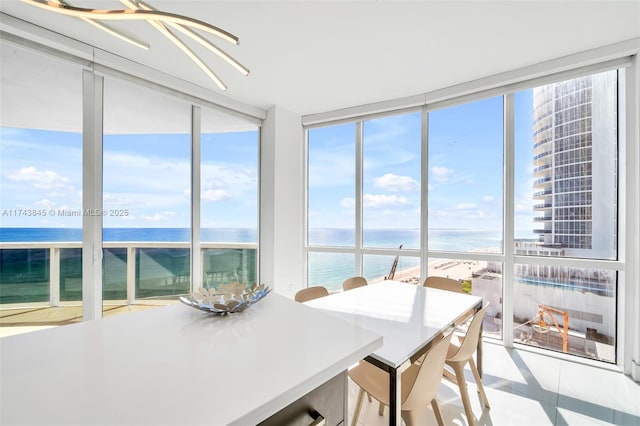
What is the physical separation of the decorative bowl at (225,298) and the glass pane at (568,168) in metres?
2.83

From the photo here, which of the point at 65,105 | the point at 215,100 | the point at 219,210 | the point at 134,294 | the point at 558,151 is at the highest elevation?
the point at 215,100

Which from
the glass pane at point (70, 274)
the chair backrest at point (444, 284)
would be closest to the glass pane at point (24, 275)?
the glass pane at point (70, 274)

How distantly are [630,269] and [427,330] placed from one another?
2.15 m

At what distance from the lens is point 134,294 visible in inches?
115

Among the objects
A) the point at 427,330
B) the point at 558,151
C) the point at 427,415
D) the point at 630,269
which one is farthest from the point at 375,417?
the point at 558,151

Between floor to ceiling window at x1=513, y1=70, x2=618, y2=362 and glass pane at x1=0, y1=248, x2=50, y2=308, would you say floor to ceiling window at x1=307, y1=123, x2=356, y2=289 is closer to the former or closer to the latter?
floor to ceiling window at x1=513, y1=70, x2=618, y2=362

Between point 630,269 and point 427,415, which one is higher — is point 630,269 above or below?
above

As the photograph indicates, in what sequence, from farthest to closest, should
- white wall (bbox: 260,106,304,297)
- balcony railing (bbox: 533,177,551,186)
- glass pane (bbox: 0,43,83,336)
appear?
white wall (bbox: 260,106,304,297) → balcony railing (bbox: 533,177,551,186) → glass pane (bbox: 0,43,83,336)

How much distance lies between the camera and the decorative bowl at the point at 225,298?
0.96 m

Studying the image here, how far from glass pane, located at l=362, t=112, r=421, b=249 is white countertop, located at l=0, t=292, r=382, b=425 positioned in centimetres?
274

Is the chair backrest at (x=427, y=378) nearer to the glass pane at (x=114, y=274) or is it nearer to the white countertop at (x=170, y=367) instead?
the white countertop at (x=170, y=367)

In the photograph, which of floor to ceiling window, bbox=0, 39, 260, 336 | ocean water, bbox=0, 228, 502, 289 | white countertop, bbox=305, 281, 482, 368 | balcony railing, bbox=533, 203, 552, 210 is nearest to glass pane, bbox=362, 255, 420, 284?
ocean water, bbox=0, 228, 502, 289

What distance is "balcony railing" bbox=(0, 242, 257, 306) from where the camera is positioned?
2250mm

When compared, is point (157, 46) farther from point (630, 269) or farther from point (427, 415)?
point (630, 269)
